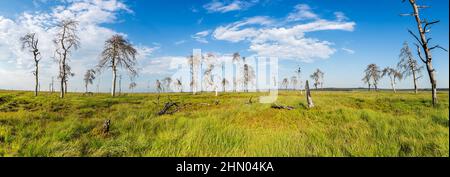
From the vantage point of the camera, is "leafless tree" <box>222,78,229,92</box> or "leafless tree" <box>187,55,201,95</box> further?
"leafless tree" <box>222,78,229,92</box>

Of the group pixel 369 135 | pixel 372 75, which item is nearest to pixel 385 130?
pixel 369 135

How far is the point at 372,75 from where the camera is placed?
71.1 metres

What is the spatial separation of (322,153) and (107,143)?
3972 millimetres

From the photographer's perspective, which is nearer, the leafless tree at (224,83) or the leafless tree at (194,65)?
the leafless tree at (194,65)

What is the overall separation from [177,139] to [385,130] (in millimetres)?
5185

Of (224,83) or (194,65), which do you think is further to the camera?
(224,83)

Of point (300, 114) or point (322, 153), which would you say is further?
point (300, 114)
